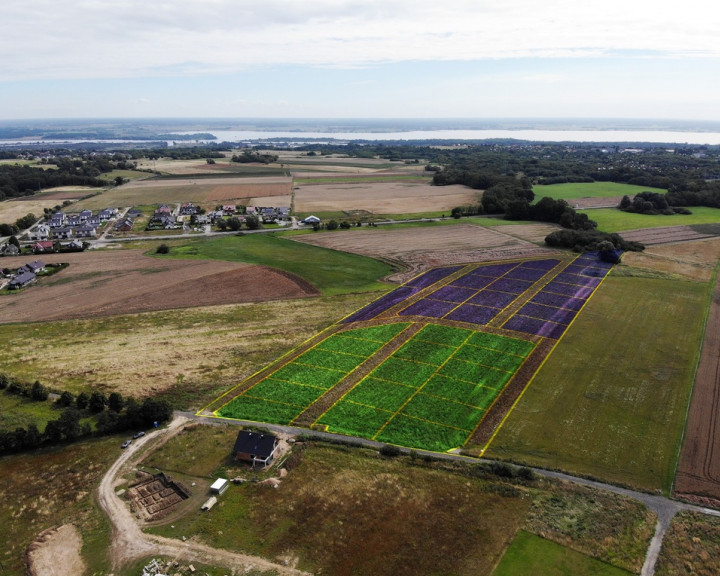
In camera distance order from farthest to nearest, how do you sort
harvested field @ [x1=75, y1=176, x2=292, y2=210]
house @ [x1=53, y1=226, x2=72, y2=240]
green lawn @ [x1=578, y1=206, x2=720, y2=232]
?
harvested field @ [x1=75, y1=176, x2=292, y2=210]
green lawn @ [x1=578, y1=206, x2=720, y2=232]
house @ [x1=53, y1=226, x2=72, y2=240]

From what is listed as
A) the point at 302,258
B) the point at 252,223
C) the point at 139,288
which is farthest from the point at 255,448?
the point at 252,223

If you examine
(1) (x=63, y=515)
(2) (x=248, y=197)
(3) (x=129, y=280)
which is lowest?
(1) (x=63, y=515)

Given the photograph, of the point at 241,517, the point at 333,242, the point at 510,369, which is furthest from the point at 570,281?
the point at 241,517

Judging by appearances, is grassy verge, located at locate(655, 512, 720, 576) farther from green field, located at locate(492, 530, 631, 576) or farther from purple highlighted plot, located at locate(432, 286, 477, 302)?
purple highlighted plot, located at locate(432, 286, 477, 302)

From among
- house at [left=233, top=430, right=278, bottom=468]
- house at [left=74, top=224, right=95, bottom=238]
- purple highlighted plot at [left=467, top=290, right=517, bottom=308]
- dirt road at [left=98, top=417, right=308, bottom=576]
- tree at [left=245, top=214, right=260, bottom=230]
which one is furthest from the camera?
tree at [left=245, top=214, right=260, bottom=230]

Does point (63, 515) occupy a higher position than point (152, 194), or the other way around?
point (152, 194)

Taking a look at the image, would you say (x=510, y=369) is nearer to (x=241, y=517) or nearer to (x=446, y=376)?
(x=446, y=376)

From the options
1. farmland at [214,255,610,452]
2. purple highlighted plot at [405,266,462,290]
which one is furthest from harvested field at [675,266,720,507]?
purple highlighted plot at [405,266,462,290]
